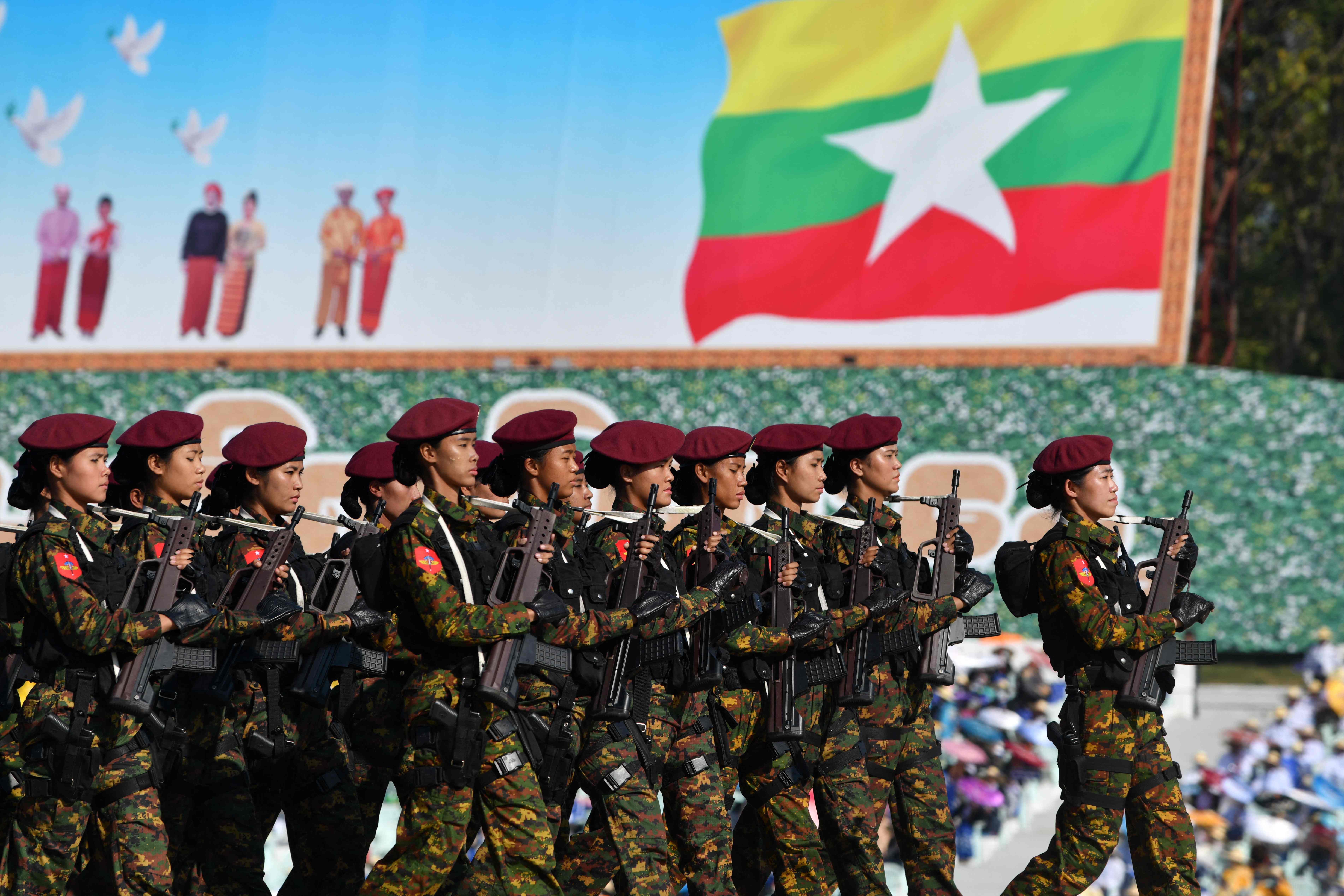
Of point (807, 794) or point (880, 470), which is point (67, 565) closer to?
point (807, 794)

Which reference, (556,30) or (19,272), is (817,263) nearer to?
(556,30)

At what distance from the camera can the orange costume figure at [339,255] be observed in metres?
17.3

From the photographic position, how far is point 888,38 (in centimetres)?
1631

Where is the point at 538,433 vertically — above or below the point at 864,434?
below

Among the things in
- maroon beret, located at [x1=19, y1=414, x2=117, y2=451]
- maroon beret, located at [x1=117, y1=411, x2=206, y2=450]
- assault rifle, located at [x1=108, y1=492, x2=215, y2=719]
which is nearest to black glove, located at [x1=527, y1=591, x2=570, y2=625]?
assault rifle, located at [x1=108, y1=492, x2=215, y2=719]

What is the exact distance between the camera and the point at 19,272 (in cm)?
1828

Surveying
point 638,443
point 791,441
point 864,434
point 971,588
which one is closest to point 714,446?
point 791,441

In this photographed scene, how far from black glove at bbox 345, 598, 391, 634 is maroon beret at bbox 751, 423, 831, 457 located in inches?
74.6

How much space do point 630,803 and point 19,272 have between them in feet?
46.8

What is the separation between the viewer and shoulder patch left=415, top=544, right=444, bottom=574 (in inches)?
227

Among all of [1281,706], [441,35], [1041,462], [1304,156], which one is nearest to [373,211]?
[441,35]

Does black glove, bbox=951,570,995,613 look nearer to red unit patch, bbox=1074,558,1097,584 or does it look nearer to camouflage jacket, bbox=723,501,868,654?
camouflage jacket, bbox=723,501,868,654

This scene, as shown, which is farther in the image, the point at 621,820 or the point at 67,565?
the point at 621,820

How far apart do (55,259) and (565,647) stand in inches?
548
